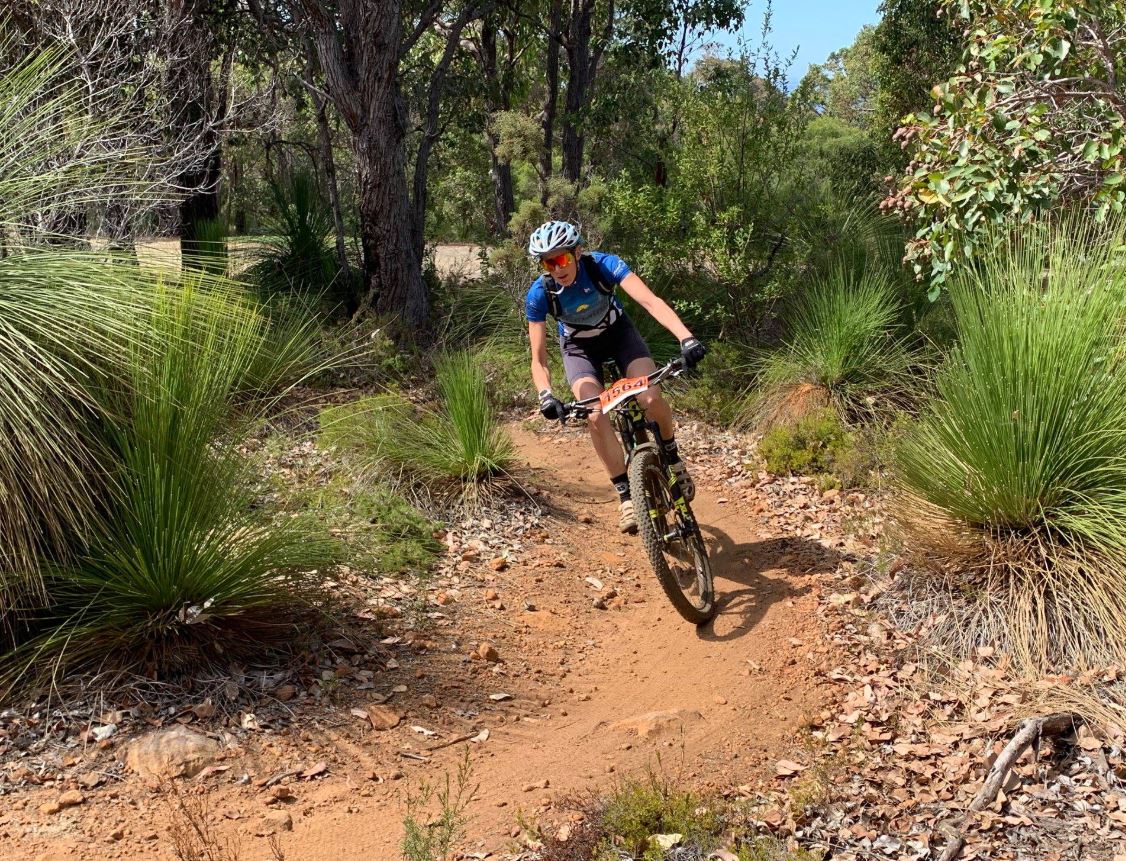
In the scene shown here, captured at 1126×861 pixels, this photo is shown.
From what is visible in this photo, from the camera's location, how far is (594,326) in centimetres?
567

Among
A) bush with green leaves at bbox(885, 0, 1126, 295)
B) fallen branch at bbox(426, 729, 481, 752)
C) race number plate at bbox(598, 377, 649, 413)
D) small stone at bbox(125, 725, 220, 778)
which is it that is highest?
bush with green leaves at bbox(885, 0, 1126, 295)

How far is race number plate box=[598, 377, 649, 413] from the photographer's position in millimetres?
4957

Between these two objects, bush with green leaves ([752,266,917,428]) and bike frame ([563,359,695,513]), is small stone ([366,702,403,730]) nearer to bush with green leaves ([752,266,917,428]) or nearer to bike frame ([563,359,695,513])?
bike frame ([563,359,695,513])

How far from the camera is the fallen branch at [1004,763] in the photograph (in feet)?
11.4

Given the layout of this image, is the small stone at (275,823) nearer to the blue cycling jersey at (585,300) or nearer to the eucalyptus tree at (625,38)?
the blue cycling jersey at (585,300)

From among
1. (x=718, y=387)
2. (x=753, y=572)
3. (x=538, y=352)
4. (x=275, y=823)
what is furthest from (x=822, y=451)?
(x=275, y=823)

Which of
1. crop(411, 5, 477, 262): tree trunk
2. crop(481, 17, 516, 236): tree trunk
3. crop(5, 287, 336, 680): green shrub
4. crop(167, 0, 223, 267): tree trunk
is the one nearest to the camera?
crop(5, 287, 336, 680): green shrub

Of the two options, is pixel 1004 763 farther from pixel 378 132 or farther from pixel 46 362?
pixel 378 132

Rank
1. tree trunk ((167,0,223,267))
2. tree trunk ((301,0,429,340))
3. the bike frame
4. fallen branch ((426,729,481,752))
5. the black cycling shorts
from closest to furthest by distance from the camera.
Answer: fallen branch ((426,729,481,752)) → the bike frame → the black cycling shorts → tree trunk ((301,0,429,340)) → tree trunk ((167,0,223,267))

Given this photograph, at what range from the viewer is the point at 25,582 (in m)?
3.97

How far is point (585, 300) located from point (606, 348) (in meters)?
0.33

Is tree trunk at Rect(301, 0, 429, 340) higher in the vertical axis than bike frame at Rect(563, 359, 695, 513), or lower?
higher

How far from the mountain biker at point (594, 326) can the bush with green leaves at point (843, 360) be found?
8.64 feet

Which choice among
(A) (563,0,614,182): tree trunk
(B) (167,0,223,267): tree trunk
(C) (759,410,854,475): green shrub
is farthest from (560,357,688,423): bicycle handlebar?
(A) (563,0,614,182): tree trunk
